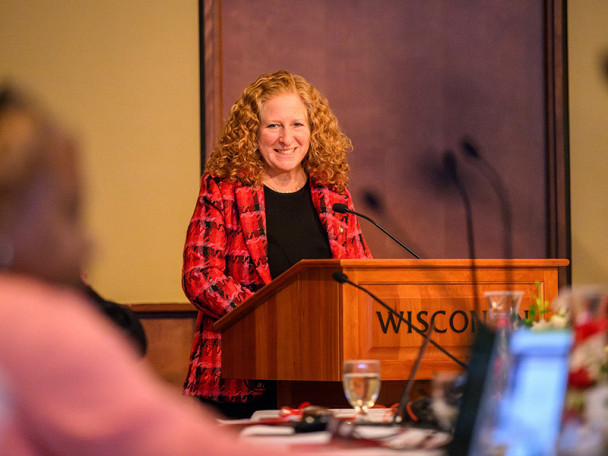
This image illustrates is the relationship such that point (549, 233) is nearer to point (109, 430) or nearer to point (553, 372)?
point (553, 372)

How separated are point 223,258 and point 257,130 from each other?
616mm

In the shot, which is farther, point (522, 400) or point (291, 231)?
point (291, 231)

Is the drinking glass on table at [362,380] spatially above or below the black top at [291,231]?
below

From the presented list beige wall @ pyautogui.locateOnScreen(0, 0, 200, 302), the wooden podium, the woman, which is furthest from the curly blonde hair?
beige wall @ pyautogui.locateOnScreen(0, 0, 200, 302)

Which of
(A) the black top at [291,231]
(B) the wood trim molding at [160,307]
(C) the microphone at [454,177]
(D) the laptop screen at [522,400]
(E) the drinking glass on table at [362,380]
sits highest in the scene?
(C) the microphone at [454,177]

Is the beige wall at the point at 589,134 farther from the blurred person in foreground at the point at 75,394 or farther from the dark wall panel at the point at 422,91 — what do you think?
the blurred person in foreground at the point at 75,394

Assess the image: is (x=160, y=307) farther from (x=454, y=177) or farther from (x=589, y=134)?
(x=589, y=134)

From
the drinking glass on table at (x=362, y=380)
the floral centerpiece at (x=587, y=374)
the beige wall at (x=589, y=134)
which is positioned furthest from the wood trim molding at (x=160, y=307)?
the floral centerpiece at (x=587, y=374)

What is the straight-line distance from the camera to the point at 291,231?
11.5 feet

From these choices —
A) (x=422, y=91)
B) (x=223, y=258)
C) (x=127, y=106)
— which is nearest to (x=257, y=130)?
(x=223, y=258)

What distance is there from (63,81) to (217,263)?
8.15ft

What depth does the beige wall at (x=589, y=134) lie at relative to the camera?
5.56 meters

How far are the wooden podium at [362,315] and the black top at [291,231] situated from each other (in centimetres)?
40

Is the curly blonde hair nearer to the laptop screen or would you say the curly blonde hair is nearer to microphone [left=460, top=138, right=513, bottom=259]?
microphone [left=460, top=138, right=513, bottom=259]
